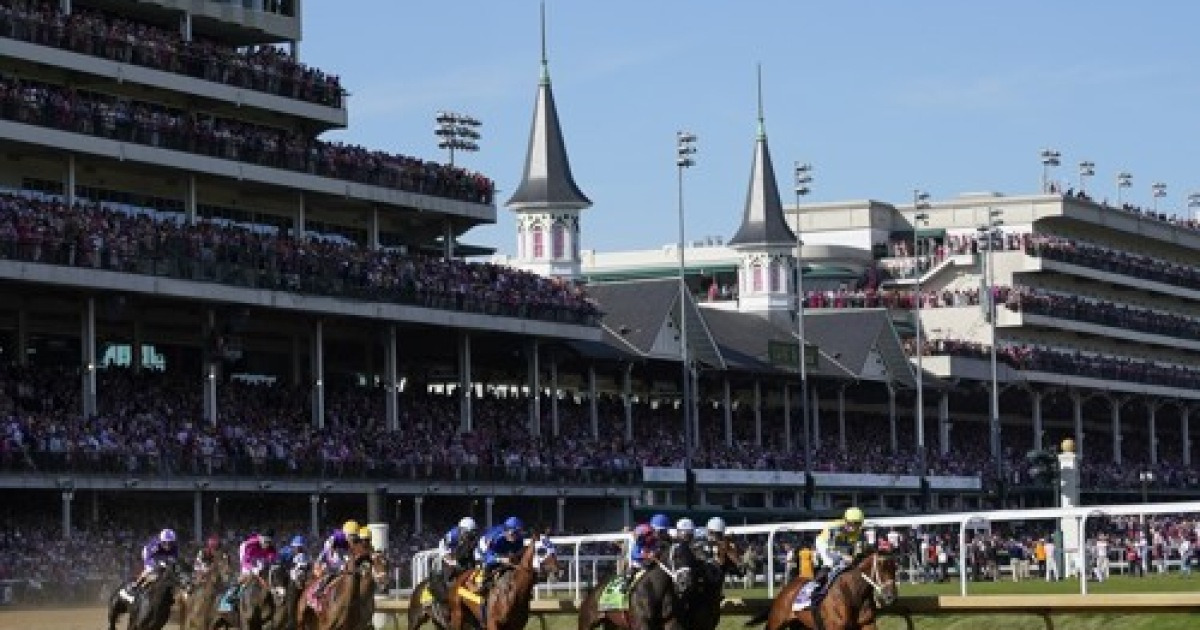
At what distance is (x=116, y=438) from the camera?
52.0m

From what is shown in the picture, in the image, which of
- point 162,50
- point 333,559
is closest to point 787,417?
point 162,50

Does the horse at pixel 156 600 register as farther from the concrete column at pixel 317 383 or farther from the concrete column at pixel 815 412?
the concrete column at pixel 815 412

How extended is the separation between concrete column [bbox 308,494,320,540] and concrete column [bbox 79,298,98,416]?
5705 mm

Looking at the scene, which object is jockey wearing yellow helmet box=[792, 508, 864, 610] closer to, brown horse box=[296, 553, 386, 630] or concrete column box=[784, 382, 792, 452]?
brown horse box=[296, 553, 386, 630]

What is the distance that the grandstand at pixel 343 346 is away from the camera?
5400 centimetres

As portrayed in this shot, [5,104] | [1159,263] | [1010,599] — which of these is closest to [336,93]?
[5,104]

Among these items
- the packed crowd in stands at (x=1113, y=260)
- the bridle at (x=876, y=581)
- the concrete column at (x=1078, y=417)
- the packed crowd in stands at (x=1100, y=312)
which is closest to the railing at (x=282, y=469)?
the bridle at (x=876, y=581)

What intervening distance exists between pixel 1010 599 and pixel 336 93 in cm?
3894

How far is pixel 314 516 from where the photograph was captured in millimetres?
57000

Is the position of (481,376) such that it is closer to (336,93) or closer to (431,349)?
(431,349)

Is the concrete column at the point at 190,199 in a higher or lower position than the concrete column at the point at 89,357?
higher

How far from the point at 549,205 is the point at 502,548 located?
58.2 m

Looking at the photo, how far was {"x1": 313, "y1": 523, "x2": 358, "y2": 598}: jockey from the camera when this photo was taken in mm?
31953

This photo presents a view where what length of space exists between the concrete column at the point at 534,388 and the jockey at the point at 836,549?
40.9 metres
